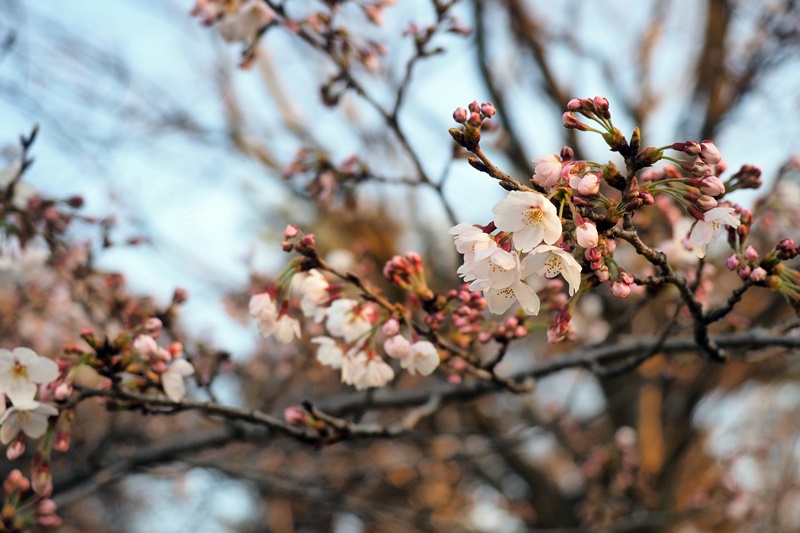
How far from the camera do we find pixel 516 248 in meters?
1.11

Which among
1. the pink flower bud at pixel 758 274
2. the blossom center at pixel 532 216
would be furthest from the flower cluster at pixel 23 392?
the pink flower bud at pixel 758 274

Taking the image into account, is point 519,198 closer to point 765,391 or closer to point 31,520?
point 31,520

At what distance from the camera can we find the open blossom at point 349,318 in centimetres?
169

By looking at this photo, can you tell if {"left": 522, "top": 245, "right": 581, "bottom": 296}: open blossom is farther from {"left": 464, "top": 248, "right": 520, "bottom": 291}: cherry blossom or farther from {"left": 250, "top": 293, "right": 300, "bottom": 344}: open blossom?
{"left": 250, "top": 293, "right": 300, "bottom": 344}: open blossom

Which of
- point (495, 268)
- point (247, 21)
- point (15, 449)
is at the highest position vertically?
point (247, 21)

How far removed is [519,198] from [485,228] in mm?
132

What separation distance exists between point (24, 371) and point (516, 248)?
3.71 ft

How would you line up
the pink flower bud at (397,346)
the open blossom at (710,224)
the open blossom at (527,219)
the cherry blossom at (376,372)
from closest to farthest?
the open blossom at (527,219) < the open blossom at (710,224) < the pink flower bud at (397,346) < the cherry blossom at (376,372)

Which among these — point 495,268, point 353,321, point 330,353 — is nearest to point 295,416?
point 330,353

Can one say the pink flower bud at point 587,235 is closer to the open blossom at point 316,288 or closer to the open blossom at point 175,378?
the open blossom at point 316,288

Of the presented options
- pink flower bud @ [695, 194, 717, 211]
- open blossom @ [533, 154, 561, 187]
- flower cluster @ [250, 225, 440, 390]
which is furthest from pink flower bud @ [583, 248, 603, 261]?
flower cluster @ [250, 225, 440, 390]

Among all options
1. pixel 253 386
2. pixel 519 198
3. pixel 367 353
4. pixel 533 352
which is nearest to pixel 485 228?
pixel 519 198

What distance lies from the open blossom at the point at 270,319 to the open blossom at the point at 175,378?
203 millimetres

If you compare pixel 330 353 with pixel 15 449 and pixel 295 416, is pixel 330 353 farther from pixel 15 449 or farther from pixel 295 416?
pixel 15 449
